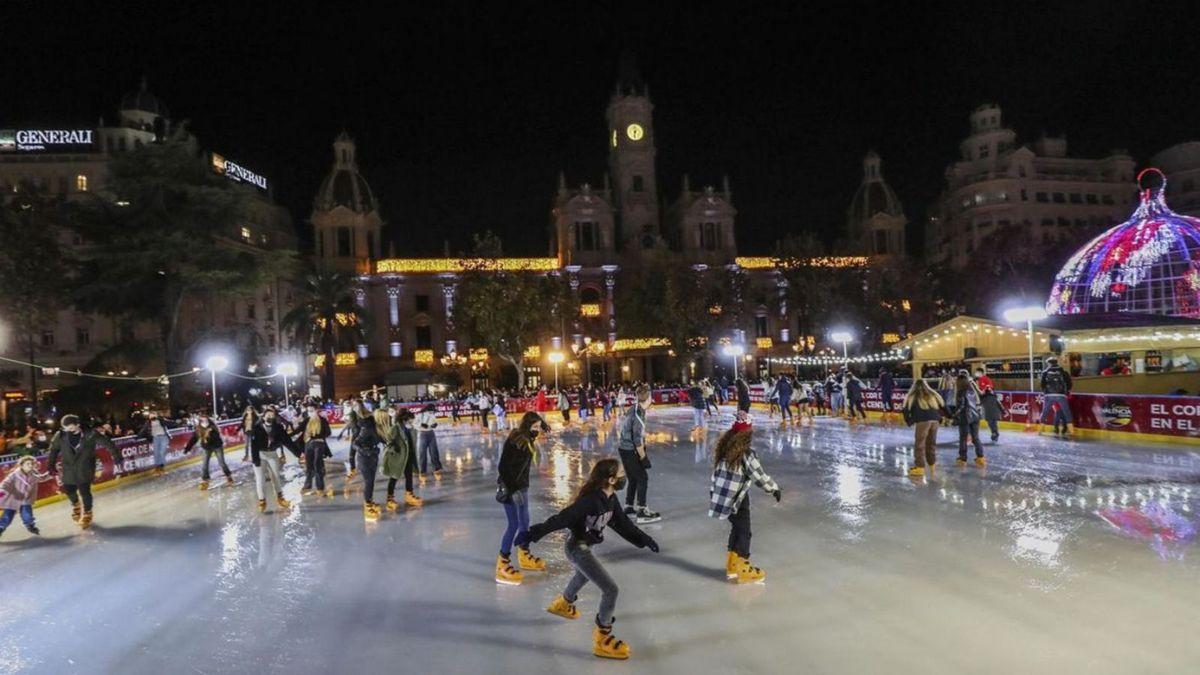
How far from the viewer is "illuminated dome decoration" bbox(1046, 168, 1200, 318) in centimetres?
2711

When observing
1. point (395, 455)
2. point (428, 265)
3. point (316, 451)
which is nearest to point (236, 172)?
point (428, 265)

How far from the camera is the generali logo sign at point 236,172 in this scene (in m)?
57.5

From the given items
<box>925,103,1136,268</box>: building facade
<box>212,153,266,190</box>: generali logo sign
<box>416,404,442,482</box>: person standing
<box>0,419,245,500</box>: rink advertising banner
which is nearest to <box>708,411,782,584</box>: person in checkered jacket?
<box>416,404,442,482</box>: person standing

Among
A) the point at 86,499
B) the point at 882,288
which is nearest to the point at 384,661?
the point at 86,499

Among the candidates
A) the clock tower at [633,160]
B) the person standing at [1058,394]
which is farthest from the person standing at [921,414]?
the clock tower at [633,160]

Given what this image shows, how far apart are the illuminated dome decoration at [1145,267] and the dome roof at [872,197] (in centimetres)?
3766

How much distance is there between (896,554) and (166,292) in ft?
104

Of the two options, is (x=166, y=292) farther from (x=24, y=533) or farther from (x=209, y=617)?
(x=209, y=617)

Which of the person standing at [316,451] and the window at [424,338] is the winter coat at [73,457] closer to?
the person standing at [316,451]

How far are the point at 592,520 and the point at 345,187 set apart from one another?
61801mm

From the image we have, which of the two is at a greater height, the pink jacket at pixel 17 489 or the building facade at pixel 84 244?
the building facade at pixel 84 244

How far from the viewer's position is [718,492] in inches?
266

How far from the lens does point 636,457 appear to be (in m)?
9.48

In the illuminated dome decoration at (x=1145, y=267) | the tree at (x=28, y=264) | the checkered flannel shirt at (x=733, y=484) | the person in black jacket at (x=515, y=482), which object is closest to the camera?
the checkered flannel shirt at (x=733, y=484)
